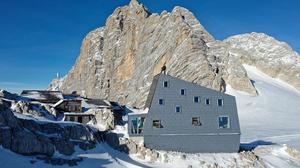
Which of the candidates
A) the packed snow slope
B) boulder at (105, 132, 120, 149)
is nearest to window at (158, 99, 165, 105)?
boulder at (105, 132, 120, 149)

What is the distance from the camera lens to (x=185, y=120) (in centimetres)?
4519

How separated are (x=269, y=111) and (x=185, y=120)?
6439 centimetres

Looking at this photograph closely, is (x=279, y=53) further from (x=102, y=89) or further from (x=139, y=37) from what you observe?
(x=102, y=89)

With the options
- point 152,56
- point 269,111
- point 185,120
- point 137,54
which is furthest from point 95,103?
point 137,54

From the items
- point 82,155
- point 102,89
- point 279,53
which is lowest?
point 82,155

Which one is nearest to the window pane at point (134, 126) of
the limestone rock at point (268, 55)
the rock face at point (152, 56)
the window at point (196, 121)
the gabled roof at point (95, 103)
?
the window at point (196, 121)

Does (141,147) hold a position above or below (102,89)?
below

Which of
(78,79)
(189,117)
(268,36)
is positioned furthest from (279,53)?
(189,117)

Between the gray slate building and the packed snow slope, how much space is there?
17234 mm

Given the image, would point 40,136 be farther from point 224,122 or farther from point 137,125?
point 224,122

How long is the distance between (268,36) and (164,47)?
62.4 m

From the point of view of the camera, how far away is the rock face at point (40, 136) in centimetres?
3216

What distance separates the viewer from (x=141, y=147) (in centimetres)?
4147

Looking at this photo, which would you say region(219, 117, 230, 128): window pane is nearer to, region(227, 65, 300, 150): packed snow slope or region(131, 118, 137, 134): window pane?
region(131, 118, 137, 134): window pane
